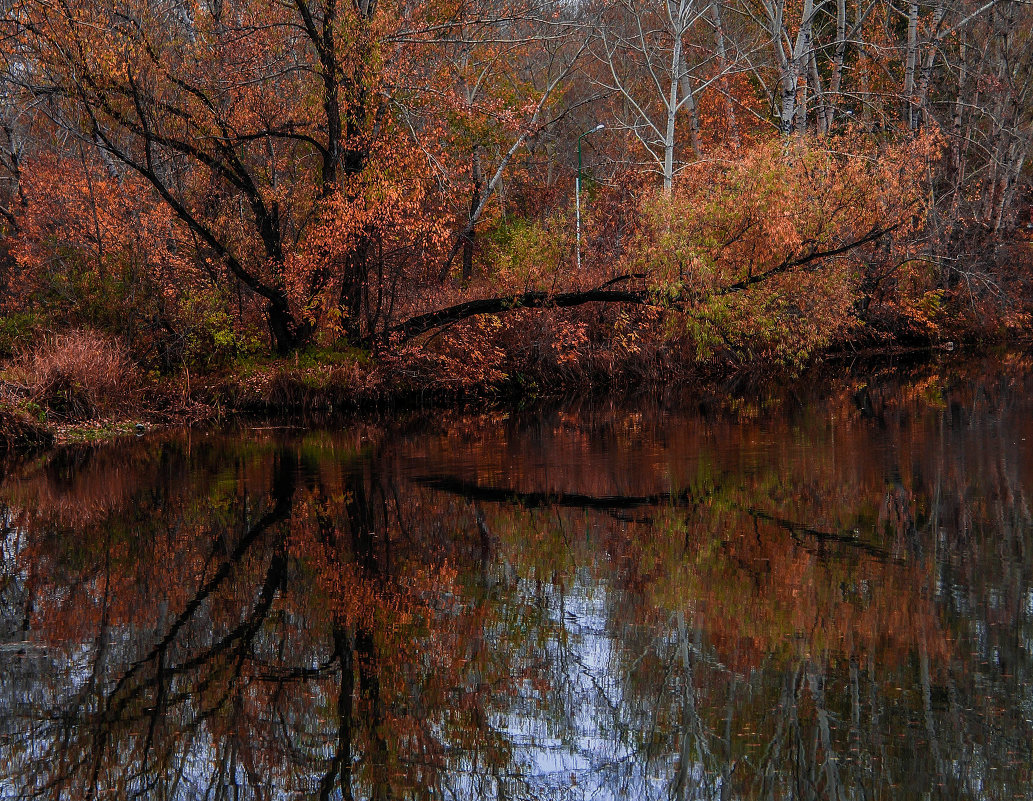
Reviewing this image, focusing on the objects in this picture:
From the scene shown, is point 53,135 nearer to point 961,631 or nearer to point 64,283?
point 64,283

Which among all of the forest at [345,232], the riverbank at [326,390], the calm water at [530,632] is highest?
the forest at [345,232]

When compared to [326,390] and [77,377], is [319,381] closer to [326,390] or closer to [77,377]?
[326,390]

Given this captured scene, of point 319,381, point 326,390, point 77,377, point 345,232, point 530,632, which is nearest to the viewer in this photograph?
point 530,632

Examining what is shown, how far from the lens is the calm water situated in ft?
19.1

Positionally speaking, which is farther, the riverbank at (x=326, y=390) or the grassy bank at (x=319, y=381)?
the grassy bank at (x=319, y=381)

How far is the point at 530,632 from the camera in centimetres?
792

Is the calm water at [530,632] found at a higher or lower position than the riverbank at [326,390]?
lower

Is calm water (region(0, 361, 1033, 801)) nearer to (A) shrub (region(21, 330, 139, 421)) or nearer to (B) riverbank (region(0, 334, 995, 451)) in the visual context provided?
(B) riverbank (region(0, 334, 995, 451))

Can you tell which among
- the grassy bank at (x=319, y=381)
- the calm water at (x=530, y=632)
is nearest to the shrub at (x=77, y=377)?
the grassy bank at (x=319, y=381)

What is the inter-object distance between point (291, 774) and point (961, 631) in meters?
4.49

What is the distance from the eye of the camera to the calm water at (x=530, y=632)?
581 centimetres

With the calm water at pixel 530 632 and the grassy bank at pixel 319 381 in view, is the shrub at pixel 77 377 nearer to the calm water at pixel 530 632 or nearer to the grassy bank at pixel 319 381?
the grassy bank at pixel 319 381

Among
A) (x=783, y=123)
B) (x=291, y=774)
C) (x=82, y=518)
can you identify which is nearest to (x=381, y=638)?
(x=291, y=774)

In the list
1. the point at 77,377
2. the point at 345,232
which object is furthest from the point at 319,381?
the point at 77,377
